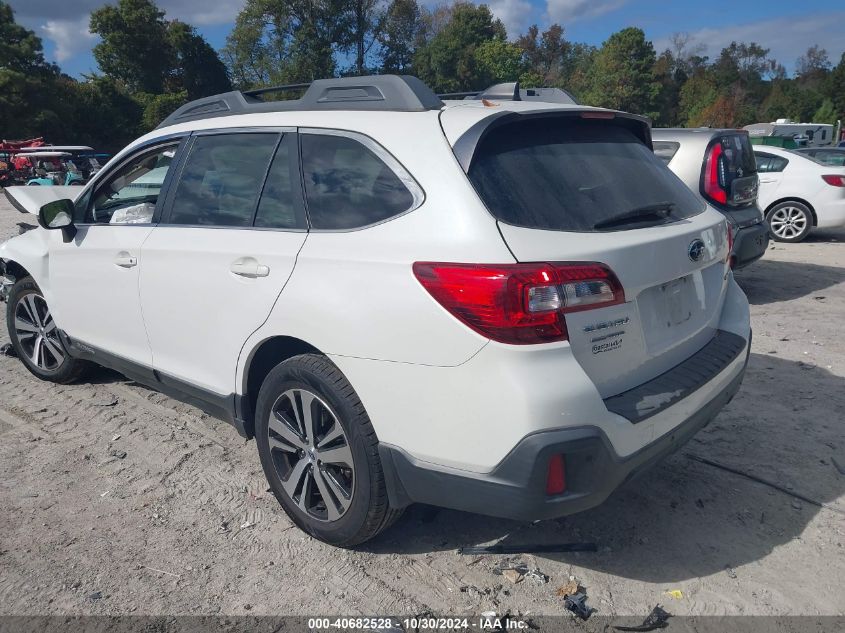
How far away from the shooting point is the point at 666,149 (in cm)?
751

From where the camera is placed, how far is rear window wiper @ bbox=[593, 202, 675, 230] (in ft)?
8.68

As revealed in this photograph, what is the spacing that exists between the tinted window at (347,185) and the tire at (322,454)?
609 millimetres

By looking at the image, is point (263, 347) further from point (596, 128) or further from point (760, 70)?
point (760, 70)

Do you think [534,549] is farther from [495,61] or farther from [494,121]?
[495,61]

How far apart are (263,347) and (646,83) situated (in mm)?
63691

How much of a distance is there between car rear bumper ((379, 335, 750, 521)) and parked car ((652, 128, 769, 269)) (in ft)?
17.1

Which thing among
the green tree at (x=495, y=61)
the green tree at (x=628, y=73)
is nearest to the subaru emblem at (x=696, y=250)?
the green tree at (x=628, y=73)

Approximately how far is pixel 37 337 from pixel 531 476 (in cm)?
425

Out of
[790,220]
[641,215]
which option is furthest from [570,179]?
[790,220]

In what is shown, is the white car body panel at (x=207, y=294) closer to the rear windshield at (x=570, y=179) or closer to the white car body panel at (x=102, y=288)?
the white car body panel at (x=102, y=288)

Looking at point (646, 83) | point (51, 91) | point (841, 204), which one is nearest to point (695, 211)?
point (841, 204)

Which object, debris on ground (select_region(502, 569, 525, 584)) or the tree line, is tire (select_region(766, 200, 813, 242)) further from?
the tree line

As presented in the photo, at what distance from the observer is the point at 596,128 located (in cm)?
307

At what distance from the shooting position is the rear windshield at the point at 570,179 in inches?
99.6
